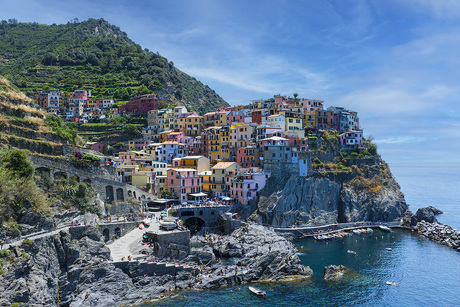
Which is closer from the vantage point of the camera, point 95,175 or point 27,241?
point 27,241

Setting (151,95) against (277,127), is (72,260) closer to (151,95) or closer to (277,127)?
(277,127)

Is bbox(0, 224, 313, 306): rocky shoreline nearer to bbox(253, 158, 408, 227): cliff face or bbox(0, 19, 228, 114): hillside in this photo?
bbox(253, 158, 408, 227): cliff face

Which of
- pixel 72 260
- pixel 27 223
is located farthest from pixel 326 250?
pixel 27 223

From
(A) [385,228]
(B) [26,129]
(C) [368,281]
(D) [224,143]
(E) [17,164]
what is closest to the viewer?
(E) [17,164]

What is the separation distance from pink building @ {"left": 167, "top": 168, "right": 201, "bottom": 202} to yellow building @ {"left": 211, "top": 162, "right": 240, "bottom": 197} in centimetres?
459

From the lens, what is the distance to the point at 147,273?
4216 centimetres

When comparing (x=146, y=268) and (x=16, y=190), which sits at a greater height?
(x=16, y=190)

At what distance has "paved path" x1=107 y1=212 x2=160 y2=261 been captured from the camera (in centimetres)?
4438

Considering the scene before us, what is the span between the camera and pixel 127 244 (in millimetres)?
47875

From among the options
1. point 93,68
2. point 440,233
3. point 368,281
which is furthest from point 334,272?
point 93,68

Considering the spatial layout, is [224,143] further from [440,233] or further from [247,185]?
[440,233]

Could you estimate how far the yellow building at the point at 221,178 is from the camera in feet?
250

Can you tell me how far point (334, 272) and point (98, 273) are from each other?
28.9 metres

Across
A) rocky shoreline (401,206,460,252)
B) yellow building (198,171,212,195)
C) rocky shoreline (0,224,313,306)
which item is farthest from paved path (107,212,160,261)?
rocky shoreline (401,206,460,252)
